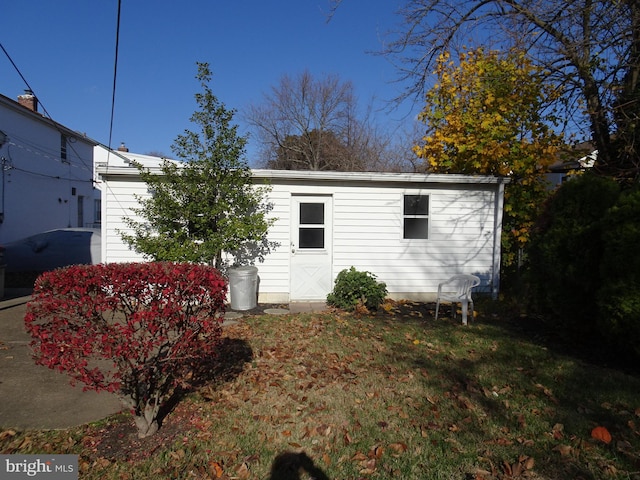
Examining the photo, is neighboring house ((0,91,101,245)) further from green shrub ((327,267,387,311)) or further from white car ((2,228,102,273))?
green shrub ((327,267,387,311))

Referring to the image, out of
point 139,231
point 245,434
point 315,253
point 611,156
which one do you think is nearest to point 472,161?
point 611,156

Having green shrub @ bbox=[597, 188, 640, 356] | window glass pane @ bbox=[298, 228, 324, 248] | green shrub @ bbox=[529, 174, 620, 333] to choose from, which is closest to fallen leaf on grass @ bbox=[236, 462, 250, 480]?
green shrub @ bbox=[597, 188, 640, 356]

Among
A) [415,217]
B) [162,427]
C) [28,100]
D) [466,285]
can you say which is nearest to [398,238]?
[415,217]

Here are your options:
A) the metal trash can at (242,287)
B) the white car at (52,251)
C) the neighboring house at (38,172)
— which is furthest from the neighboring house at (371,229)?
the neighboring house at (38,172)

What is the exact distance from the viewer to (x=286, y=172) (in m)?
8.77

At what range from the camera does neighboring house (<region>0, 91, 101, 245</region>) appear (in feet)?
55.1

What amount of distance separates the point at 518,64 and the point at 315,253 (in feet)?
20.7

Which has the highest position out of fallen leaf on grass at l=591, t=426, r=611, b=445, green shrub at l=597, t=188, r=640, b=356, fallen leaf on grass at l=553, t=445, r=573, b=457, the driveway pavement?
green shrub at l=597, t=188, r=640, b=356

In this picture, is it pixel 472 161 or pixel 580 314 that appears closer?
pixel 580 314

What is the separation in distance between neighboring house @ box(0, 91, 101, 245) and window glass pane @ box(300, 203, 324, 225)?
12.6 meters

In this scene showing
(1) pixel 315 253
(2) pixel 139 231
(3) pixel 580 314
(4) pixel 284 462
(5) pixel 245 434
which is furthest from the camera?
(1) pixel 315 253

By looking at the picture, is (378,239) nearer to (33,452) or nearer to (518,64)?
(518,64)

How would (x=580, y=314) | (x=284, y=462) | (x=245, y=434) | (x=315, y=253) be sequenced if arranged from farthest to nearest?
(x=315, y=253) < (x=580, y=314) < (x=245, y=434) < (x=284, y=462)

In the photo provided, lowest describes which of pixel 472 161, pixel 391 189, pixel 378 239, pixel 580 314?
pixel 580 314
